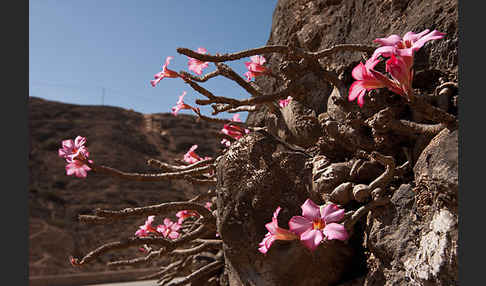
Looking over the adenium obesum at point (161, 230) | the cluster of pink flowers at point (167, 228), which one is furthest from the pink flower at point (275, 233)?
the adenium obesum at point (161, 230)

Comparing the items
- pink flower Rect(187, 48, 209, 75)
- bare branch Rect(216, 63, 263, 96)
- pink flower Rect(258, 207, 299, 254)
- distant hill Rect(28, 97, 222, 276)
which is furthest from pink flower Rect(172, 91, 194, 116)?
distant hill Rect(28, 97, 222, 276)

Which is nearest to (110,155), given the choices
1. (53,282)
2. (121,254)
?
(121,254)

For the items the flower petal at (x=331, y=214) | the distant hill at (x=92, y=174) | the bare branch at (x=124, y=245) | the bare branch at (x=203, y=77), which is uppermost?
the bare branch at (x=203, y=77)

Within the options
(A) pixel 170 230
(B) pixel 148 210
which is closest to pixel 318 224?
(B) pixel 148 210

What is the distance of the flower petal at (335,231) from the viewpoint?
1.15m

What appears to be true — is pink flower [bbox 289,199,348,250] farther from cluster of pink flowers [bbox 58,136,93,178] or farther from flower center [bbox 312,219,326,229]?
cluster of pink flowers [bbox 58,136,93,178]

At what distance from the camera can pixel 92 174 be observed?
13.4 meters

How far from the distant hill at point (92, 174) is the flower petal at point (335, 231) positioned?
7.07 meters

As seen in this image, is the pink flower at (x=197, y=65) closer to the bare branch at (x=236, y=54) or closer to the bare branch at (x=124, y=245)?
the bare branch at (x=236, y=54)

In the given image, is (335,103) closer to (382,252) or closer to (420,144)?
(420,144)

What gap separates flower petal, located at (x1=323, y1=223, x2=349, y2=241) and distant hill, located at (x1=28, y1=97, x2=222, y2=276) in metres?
7.07

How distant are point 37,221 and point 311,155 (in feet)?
37.5

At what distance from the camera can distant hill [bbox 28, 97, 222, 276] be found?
1030cm

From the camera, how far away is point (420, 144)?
54.1 inches
